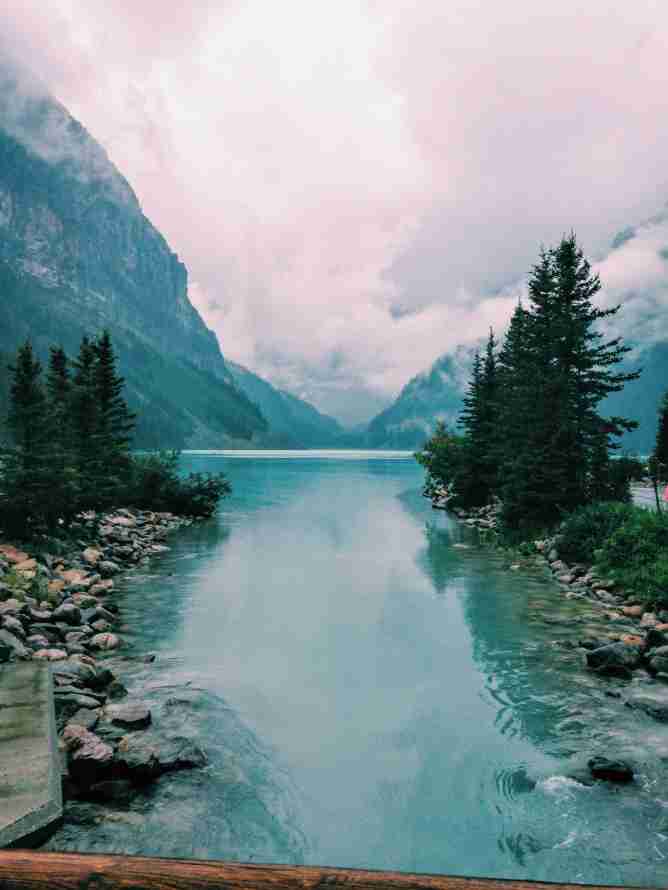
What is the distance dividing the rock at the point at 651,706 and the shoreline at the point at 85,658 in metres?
7.42

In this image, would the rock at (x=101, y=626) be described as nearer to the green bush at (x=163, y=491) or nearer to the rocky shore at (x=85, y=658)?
the rocky shore at (x=85, y=658)

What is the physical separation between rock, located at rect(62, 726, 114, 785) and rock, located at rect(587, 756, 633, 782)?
262 inches

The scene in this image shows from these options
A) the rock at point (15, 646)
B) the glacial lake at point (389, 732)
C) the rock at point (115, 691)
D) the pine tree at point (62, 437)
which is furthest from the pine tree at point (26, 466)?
the rock at point (115, 691)

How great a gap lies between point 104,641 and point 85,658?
1494 millimetres

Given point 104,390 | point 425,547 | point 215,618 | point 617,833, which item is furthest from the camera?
point 104,390

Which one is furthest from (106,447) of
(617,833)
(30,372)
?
(617,833)

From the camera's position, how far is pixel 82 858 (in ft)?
10.1

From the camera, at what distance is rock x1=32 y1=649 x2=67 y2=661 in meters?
11.8

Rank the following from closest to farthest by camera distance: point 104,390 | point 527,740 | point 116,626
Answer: point 527,740 < point 116,626 < point 104,390

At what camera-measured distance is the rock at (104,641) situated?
44.6ft

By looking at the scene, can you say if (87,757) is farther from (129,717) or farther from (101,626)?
(101,626)

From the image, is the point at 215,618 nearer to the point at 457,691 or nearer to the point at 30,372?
the point at 457,691

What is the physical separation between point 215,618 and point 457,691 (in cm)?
800

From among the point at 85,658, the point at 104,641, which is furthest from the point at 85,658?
the point at 104,641
